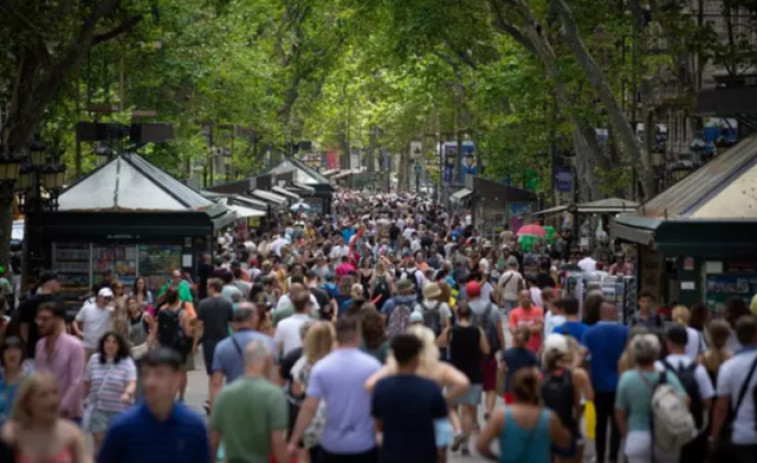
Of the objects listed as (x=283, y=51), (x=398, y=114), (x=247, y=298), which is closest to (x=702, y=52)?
(x=247, y=298)

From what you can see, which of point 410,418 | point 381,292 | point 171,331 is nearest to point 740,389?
point 410,418

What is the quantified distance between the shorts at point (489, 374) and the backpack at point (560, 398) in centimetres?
397

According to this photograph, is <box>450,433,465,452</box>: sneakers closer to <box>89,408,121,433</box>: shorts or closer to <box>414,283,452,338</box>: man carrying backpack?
<box>414,283,452,338</box>: man carrying backpack

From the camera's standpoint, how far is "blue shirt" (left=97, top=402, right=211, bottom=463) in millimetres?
8508

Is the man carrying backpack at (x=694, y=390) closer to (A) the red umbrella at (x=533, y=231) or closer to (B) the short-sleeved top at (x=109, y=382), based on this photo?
(B) the short-sleeved top at (x=109, y=382)

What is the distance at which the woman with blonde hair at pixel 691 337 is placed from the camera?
45.0 feet

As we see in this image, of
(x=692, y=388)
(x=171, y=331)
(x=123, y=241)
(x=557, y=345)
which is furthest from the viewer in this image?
(x=123, y=241)

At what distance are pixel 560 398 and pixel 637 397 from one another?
85cm

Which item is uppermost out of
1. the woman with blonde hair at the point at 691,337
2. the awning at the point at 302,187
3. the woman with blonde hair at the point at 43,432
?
the awning at the point at 302,187

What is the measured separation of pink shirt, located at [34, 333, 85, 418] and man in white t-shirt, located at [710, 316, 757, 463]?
15.1ft

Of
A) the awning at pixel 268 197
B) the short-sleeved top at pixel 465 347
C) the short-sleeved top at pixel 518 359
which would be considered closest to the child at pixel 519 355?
the short-sleeved top at pixel 518 359

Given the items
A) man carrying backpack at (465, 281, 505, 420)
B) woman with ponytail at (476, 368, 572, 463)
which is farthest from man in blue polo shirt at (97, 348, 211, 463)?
man carrying backpack at (465, 281, 505, 420)

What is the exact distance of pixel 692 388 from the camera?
1146 centimetres

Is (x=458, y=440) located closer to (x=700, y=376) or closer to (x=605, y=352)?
(x=605, y=352)
